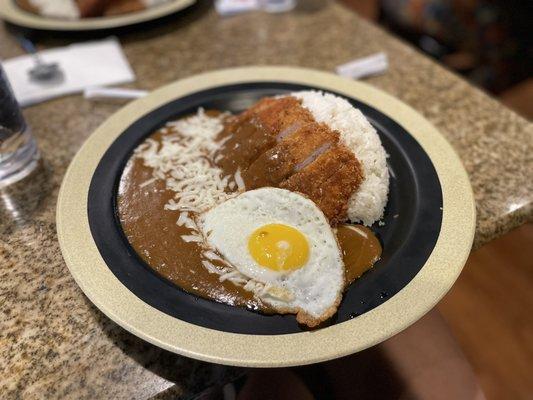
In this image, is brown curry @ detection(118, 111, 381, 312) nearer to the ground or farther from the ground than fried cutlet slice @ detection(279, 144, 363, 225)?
nearer to the ground

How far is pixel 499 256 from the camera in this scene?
7.47 ft

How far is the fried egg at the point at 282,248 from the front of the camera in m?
0.99

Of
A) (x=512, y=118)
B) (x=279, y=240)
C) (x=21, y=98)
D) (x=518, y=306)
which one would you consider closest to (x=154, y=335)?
(x=279, y=240)

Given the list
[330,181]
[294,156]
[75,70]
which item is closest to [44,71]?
[75,70]

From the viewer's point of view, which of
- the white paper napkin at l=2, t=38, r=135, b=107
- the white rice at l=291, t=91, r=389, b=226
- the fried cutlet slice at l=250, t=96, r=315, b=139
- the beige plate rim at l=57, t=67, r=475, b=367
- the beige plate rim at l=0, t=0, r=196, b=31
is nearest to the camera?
the beige plate rim at l=57, t=67, r=475, b=367

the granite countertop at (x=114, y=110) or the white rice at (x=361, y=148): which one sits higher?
the white rice at (x=361, y=148)

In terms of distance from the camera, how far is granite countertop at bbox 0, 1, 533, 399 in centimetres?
98

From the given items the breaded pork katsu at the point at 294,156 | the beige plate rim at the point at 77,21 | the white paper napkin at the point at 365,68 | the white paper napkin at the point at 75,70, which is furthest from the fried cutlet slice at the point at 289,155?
the beige plate rim at the point at 77,21

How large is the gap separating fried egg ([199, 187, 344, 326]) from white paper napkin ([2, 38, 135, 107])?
101 centimetres

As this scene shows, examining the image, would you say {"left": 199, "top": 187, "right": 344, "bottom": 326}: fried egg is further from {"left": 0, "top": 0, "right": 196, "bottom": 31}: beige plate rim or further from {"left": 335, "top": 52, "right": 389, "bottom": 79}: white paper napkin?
{"left": 0, "top": 0, "right": 196, "bottom": 31}: beige plate rim

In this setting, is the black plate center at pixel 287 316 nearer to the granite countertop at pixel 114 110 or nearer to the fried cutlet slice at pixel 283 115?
the granite countertop at pixel 114 110

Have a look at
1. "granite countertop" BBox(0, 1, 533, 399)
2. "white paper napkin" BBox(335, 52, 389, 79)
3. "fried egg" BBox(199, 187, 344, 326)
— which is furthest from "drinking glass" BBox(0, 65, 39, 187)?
"white paper napkin" BBox(335, 52, 389, 79)

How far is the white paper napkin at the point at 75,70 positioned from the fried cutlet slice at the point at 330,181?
106 cm

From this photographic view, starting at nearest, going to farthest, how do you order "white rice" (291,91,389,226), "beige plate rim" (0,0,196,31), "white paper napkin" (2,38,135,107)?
"white rice" (291,91,389,226)
"white paper napkin" (2,38,135,107)
"beige plate rim" (0,0,196,31)
